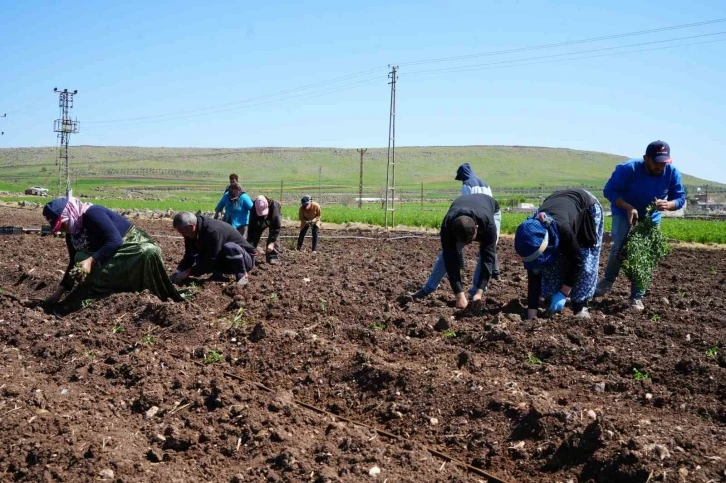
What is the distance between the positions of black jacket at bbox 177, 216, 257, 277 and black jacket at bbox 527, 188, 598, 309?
12.9ft

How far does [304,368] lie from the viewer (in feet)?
20.2

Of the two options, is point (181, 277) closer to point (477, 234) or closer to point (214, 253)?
point (214, 253)

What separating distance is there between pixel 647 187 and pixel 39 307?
6.69 metres

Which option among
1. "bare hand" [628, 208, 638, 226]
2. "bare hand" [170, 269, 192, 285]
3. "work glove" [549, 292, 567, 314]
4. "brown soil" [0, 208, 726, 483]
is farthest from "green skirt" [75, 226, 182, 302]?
"bare hand" [628, 208, 638, 226]

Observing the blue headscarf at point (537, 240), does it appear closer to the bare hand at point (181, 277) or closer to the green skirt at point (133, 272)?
the green skirt at point (133, 272)

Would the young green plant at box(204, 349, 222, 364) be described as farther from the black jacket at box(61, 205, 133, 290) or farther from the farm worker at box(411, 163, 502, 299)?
the farm worker at box(411, 163, 502, 299)

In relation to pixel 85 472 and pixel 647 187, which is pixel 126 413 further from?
pixel 647 187

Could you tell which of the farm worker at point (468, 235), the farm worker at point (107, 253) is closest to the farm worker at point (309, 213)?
the farm worker at point (107, 253)

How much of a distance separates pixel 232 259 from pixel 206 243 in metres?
0.42

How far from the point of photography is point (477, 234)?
7.62 m

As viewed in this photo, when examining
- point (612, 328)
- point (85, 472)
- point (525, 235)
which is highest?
point (525, 235)

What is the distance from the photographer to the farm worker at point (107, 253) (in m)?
8.08

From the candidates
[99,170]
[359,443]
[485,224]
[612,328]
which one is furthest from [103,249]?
[99,170]

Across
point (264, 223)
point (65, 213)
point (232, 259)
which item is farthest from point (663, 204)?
point (264, 223)
